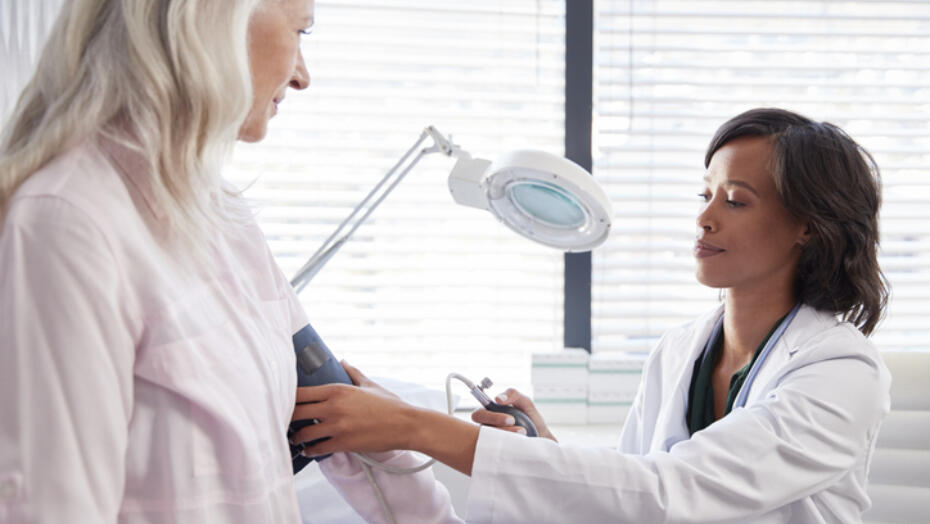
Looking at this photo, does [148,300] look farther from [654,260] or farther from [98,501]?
[654,260]

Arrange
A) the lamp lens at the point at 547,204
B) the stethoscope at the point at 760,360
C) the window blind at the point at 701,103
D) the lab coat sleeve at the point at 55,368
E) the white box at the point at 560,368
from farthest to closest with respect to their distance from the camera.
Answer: the window blind at the point at 701,103
the white box at the point at 560,368
the stethoscope at the point at 760,360
the lamp lens at the point at 547,204
the lab coat sleeve at the point at 55,368

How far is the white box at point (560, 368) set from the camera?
2.22 metres

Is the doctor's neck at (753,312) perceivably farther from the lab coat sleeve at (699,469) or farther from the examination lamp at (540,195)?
the examination lamp at (540,195)

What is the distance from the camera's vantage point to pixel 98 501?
25.0 inches

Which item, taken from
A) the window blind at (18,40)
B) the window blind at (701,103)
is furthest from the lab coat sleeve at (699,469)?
the window blind at (18,40)

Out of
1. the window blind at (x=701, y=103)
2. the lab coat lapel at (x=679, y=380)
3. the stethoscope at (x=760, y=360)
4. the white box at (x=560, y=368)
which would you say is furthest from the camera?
the window blind at (x=701, y=103)

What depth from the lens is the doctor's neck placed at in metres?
1.45

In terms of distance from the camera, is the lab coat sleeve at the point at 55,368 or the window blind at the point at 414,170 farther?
the window blind at the point at 414,170

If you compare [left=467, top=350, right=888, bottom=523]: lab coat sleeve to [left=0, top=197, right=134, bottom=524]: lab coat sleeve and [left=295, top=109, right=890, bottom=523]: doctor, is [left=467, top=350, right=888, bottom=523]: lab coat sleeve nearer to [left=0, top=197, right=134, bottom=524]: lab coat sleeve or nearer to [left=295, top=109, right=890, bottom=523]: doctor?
[left=295, top=109, right=890, bottom=523]: doctor

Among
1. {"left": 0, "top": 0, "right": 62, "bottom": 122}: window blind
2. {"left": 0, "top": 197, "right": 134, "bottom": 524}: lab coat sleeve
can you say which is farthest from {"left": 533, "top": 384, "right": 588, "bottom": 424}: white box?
{"left": 0, "top": 197, "right": 134, "bottom": 524}: lab coat sleeve

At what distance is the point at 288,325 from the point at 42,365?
1.29 ft

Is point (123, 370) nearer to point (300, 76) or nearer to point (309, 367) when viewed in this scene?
point (309, 367)

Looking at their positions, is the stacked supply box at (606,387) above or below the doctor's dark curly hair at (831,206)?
below

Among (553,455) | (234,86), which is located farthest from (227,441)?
(553,455)
